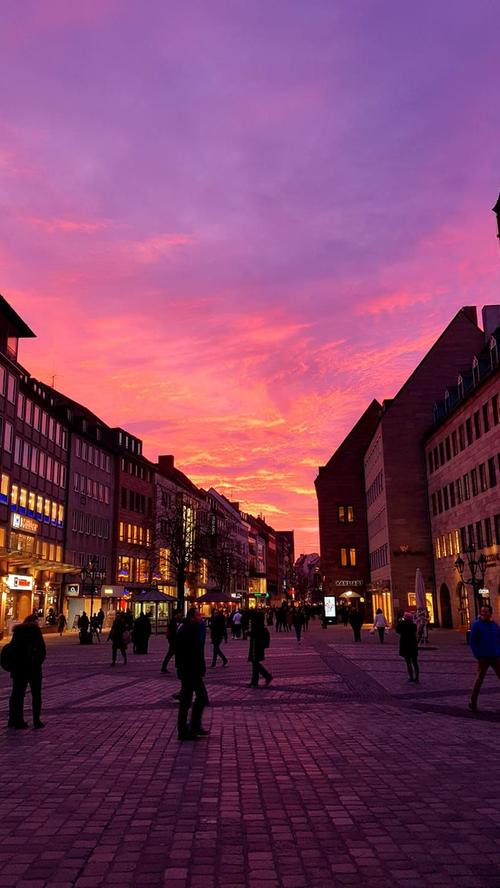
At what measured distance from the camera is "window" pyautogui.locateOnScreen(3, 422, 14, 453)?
142ft

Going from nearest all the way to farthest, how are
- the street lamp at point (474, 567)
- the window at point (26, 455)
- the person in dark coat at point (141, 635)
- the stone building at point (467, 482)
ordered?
the person in dark coat at point (141, 635) → the street lamp at point (474, 567) → the stone building at point (467, 482) → the window at point (26, 455)

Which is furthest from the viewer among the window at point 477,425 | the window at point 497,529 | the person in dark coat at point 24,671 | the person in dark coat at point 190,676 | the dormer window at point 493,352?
the window at point 477,425

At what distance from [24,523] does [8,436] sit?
241 inches

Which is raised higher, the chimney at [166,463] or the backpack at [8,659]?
the chimney at [166,463]

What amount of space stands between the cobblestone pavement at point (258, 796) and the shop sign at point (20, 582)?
3317 centimetres

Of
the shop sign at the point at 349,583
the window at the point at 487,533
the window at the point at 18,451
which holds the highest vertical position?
the window at the point at 18,451

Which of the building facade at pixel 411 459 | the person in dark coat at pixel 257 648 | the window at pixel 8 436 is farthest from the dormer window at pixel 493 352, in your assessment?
the person in dark coat at pixel 257 648

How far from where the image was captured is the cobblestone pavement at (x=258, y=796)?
522 cm

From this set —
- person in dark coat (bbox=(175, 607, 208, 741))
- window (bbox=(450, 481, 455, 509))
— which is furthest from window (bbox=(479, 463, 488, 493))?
person in dark coat (bbox=(175, 607, 208, 741))

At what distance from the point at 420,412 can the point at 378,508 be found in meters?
11.5

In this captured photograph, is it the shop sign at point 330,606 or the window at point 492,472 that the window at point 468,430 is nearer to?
the window at point 492,472

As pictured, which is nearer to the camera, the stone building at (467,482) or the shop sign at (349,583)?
the stone building at (467,482)

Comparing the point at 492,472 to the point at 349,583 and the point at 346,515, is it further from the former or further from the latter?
the point at 346,515

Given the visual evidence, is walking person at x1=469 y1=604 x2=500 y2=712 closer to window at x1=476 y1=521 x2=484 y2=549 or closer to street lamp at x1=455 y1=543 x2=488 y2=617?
street lamp at x1=455 y1=543 x2=488 y2=617
